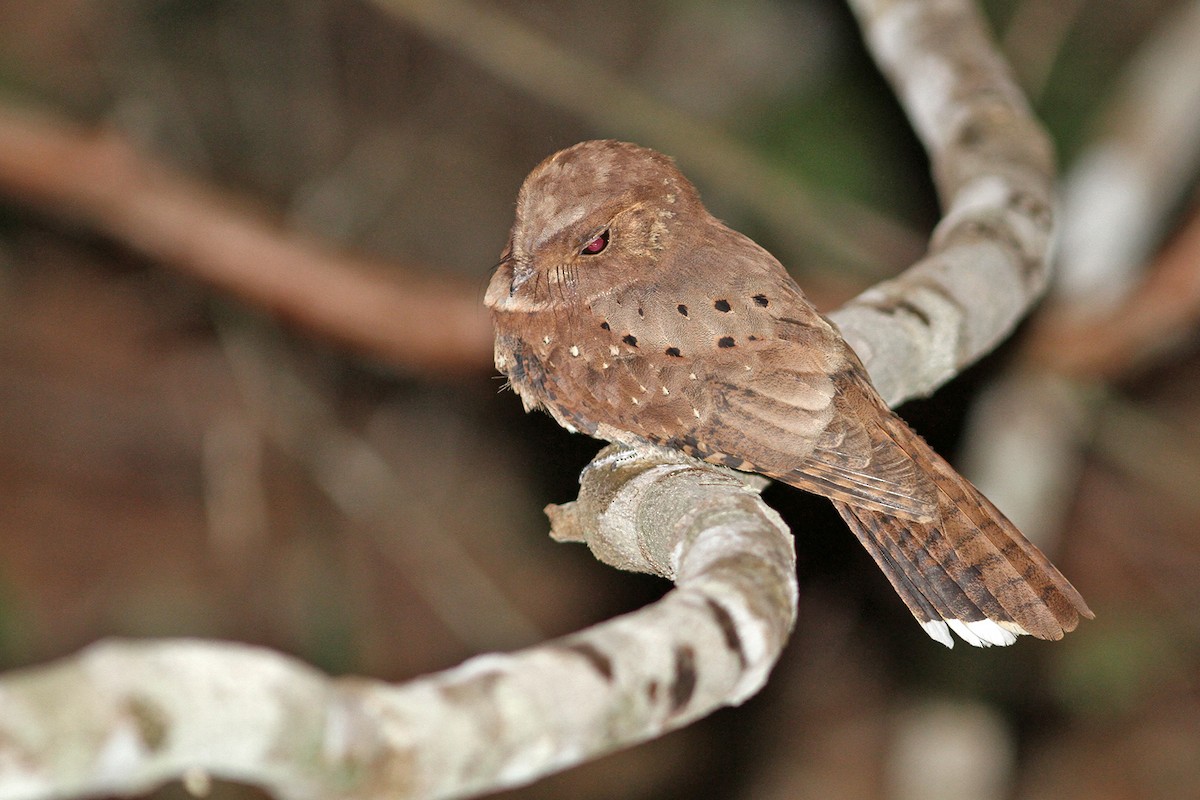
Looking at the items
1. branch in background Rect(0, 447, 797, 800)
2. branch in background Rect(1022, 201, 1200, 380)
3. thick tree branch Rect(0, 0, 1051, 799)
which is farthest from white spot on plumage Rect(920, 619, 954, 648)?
branch in background Rect(1022, 201, 1200, 380)

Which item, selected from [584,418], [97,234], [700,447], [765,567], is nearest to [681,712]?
[765,567]

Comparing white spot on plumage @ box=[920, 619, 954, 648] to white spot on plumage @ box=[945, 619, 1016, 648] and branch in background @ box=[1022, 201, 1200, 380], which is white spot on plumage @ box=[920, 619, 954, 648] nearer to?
white spot on plumage @ box=[945, 619, 1016, 648]

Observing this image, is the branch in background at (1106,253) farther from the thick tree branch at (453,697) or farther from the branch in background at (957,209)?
the thick tree branch at (453,697)

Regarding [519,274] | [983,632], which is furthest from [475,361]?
[983,632]

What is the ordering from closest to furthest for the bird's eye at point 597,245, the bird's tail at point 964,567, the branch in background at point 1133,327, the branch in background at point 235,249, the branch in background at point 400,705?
1. the branch in background at point 400,705
2. the bird's tail at point 964,567
3. the bird's eye at point 597,245
4. the branch in background at point 1133,327
5. the branch in background at point 235,249

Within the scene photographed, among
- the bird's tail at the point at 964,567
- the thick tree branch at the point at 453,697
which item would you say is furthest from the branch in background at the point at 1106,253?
the thick tree branch at the point at 453,697
